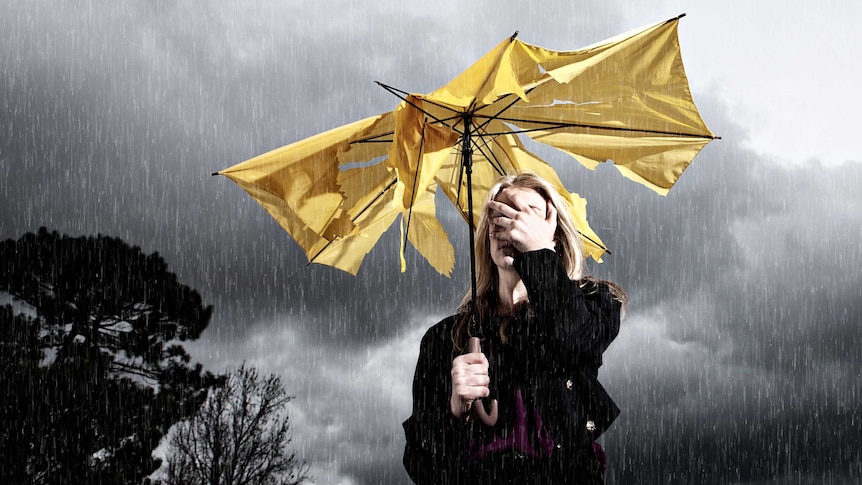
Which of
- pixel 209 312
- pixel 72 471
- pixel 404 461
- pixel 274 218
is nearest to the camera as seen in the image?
pixel 404 461

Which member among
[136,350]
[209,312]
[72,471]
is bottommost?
[72,471]

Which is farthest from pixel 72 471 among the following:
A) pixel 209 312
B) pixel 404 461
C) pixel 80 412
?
pixel 404 461

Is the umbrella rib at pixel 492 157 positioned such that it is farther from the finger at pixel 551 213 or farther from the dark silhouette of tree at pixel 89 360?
the dark silhouette of tree at pixel 89 360

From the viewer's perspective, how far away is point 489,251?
9.69 feet

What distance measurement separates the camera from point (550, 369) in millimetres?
2416

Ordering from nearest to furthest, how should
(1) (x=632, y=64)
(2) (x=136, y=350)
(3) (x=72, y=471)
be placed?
(1) (x=632, y=64) → (3) (x=72, y=471) → (2) (x=136, y=350)

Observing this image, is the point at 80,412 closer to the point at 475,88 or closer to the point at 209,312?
the point at 209,312

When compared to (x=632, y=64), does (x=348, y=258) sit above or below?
below

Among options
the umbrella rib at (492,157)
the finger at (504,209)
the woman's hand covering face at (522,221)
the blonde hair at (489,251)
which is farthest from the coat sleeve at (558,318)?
the umbrella rib at (492,157)

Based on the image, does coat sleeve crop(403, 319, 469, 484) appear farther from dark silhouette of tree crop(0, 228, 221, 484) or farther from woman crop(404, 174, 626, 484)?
dark silhouette of tree crop(0, 228, 221, 484)

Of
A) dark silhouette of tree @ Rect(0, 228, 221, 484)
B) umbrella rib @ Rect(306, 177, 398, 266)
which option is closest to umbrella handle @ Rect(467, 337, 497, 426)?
umbrella rib @ Rect(306, 177, 398, 266)

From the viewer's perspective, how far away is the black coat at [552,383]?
232 cm

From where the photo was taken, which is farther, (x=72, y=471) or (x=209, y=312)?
(x=209, y=312)

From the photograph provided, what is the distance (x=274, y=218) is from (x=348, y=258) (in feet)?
2.31
